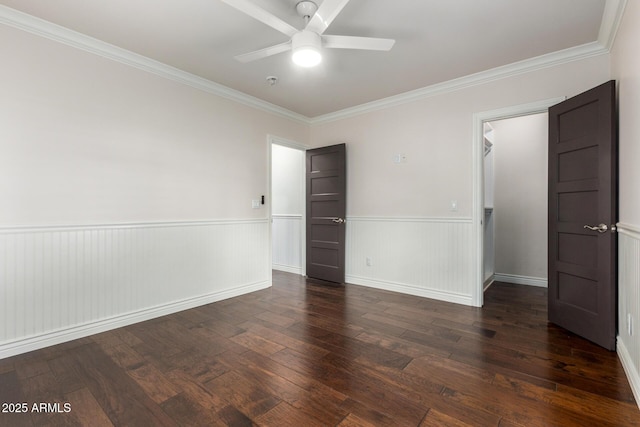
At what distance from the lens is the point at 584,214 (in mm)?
2568

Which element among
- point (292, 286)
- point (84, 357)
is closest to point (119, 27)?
point (84, 357)

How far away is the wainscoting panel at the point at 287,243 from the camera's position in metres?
5.26

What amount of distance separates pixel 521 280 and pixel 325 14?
4.53 m

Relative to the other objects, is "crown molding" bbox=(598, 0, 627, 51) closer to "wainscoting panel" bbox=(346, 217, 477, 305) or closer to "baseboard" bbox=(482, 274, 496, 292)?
"wainscoting panel" bbox=(346, 217, 477, 305)

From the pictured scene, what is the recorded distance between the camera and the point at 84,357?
2.32m

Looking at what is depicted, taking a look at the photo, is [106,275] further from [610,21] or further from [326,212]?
[610,21]

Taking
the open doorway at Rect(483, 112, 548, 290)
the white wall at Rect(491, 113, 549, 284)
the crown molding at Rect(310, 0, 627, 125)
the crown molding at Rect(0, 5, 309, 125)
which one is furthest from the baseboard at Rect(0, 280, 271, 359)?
the white wall at Rect(491, 113, 549, 284)

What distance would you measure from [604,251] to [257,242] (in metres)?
3.59

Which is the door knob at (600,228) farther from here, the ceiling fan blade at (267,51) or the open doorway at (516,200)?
the ceiling fan blade at (267,51)

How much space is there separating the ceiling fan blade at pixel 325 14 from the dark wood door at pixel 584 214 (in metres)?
2.15

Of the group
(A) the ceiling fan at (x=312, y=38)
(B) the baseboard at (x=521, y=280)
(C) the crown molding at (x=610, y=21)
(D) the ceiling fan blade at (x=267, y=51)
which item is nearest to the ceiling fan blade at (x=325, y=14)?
(A) the ceiling fan at (x=312, y=38)

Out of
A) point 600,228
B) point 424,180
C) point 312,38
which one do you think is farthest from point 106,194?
point 600,228

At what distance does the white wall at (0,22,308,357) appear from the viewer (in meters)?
2.39

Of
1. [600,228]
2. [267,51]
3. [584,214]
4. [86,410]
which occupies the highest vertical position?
[267,51]
